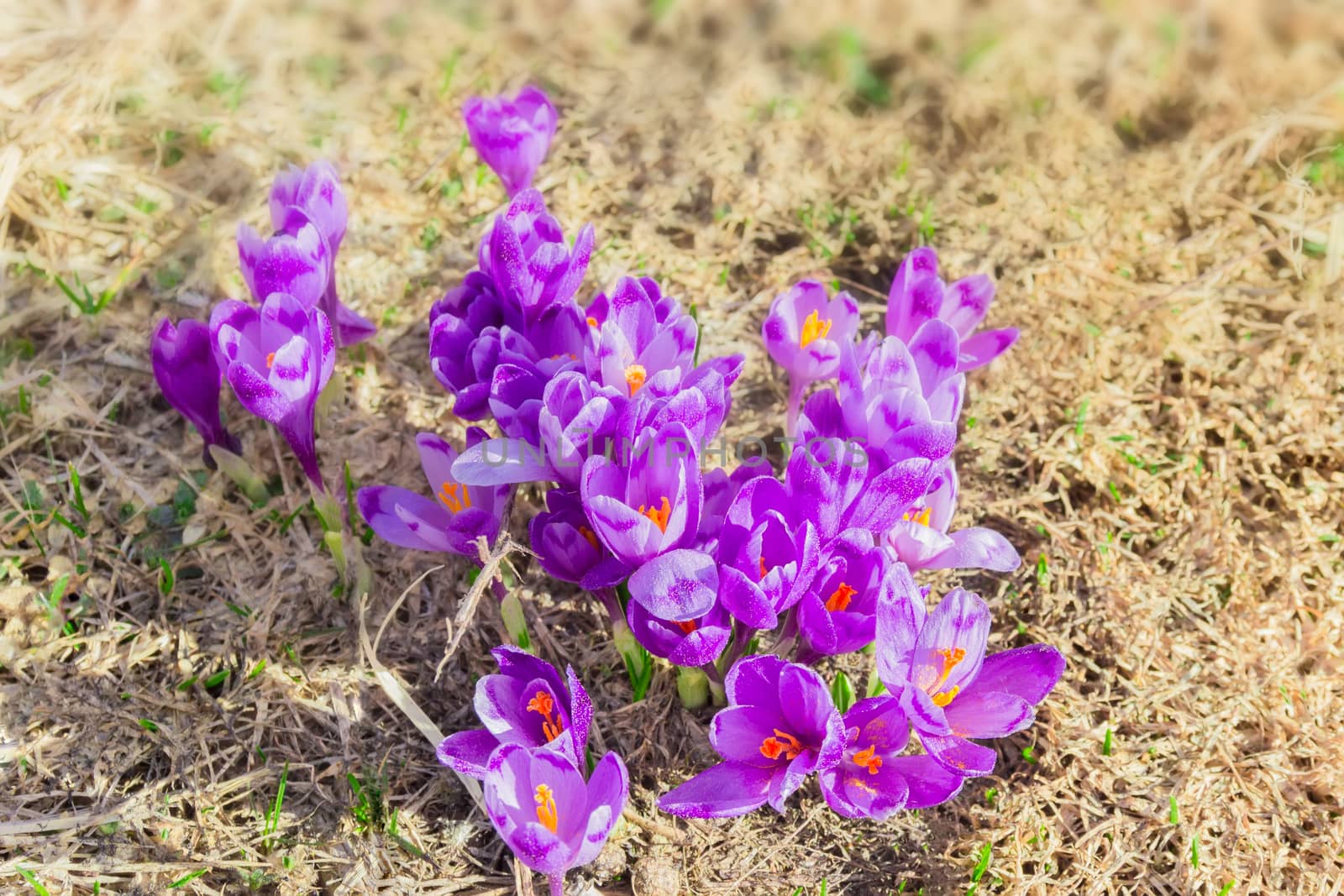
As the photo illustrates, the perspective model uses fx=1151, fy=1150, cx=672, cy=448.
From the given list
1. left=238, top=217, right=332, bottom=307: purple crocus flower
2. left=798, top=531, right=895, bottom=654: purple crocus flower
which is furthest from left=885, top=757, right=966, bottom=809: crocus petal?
left=238, top=217, right=332, bottom=307: purple crocus flower

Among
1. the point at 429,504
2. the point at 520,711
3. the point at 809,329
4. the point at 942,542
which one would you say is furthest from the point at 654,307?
the point at 520,711

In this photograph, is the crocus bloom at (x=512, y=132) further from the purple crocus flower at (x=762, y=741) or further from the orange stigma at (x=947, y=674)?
the orange stigma at (x=947, y=674)

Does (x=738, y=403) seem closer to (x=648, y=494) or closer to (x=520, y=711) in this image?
(x=648, y=494)

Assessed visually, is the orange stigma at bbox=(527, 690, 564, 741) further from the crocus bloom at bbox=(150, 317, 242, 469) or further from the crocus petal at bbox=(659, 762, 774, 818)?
the crocus bloom at bbox=(150, 317, 242, 469)

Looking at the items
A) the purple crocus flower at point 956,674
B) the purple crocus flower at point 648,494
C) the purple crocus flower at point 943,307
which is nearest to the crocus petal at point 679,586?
the purple crocus flower at point 648,494

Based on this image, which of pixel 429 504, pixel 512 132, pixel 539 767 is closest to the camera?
pixel 539 767
